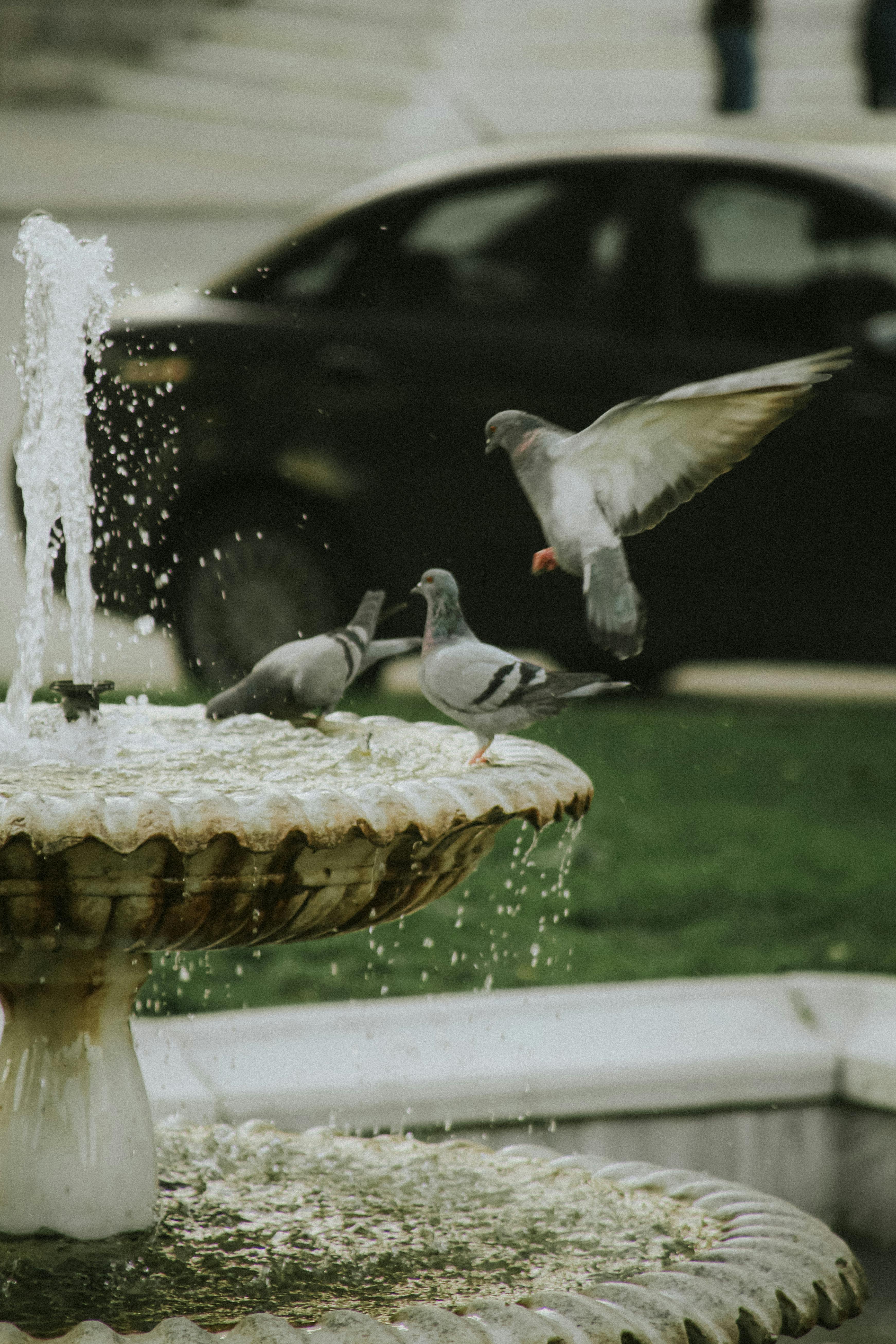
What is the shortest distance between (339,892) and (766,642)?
3.74 metres

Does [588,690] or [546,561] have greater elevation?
[546,561]

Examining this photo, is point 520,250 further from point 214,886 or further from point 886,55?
point 886,55

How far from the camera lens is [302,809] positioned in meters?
1.88

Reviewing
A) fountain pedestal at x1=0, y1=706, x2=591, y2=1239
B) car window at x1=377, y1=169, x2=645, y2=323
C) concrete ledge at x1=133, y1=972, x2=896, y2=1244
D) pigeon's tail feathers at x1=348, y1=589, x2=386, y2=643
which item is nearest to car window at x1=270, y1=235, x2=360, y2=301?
car window at x1=377, y1=169, x2=645, y2=323

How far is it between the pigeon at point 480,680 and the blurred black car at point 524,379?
Result: 3.06m

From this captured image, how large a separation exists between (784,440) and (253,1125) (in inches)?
134

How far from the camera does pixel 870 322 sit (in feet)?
18.8

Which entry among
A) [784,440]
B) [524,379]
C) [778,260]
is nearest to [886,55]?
[778,260]

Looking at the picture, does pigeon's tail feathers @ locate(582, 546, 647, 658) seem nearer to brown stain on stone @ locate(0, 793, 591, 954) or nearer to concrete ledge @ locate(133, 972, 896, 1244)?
brown stain on stone @ locate(0, 793, 591, 954)

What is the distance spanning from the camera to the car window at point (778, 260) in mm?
5754

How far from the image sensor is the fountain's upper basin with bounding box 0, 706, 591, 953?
1.83 metres

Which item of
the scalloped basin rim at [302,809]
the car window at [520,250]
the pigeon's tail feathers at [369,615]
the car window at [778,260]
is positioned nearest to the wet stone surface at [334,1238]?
the scalloped basin rim at [302,809]

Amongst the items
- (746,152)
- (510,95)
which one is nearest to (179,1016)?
(746,152)

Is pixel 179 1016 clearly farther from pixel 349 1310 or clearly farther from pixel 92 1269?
pixel 349 1310
